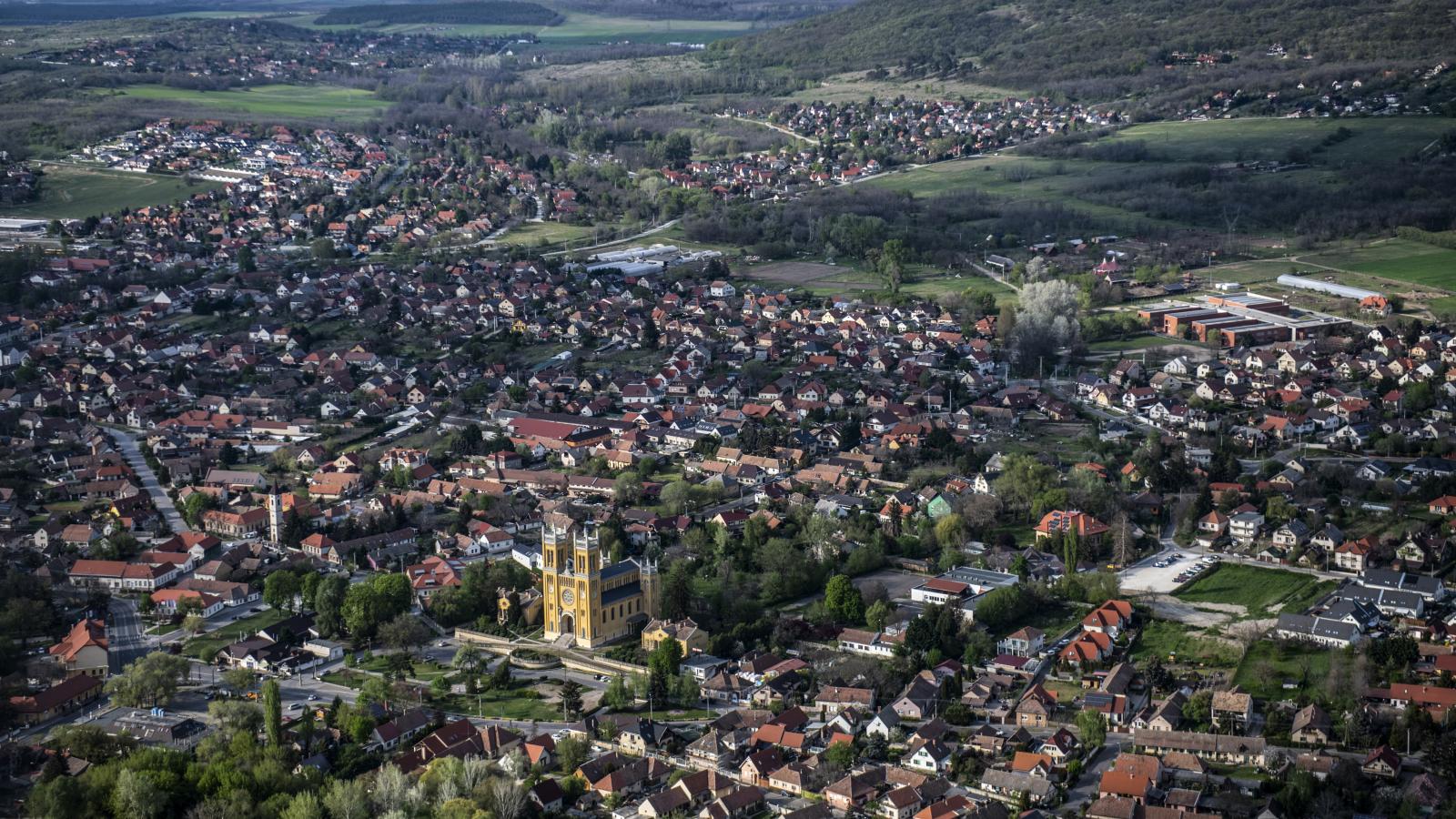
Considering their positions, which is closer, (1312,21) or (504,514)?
(504,514)

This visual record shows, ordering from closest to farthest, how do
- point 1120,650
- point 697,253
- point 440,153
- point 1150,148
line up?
point 1120,650, point 697,253, point 1150,148, point 440,153

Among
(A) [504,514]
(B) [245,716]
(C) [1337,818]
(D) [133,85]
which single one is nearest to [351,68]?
(D) [133,85]

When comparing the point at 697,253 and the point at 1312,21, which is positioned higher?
the point at 1312,21

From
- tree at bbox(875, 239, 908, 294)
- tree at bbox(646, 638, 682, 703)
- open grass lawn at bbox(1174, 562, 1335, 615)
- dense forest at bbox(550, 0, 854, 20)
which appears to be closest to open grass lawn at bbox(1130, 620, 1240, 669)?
open grass lawn at bbox(1174, 562, 1335, 615)

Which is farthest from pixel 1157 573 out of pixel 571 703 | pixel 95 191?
pixel 95 191

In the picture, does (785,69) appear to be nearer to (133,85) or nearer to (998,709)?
(133,85)
